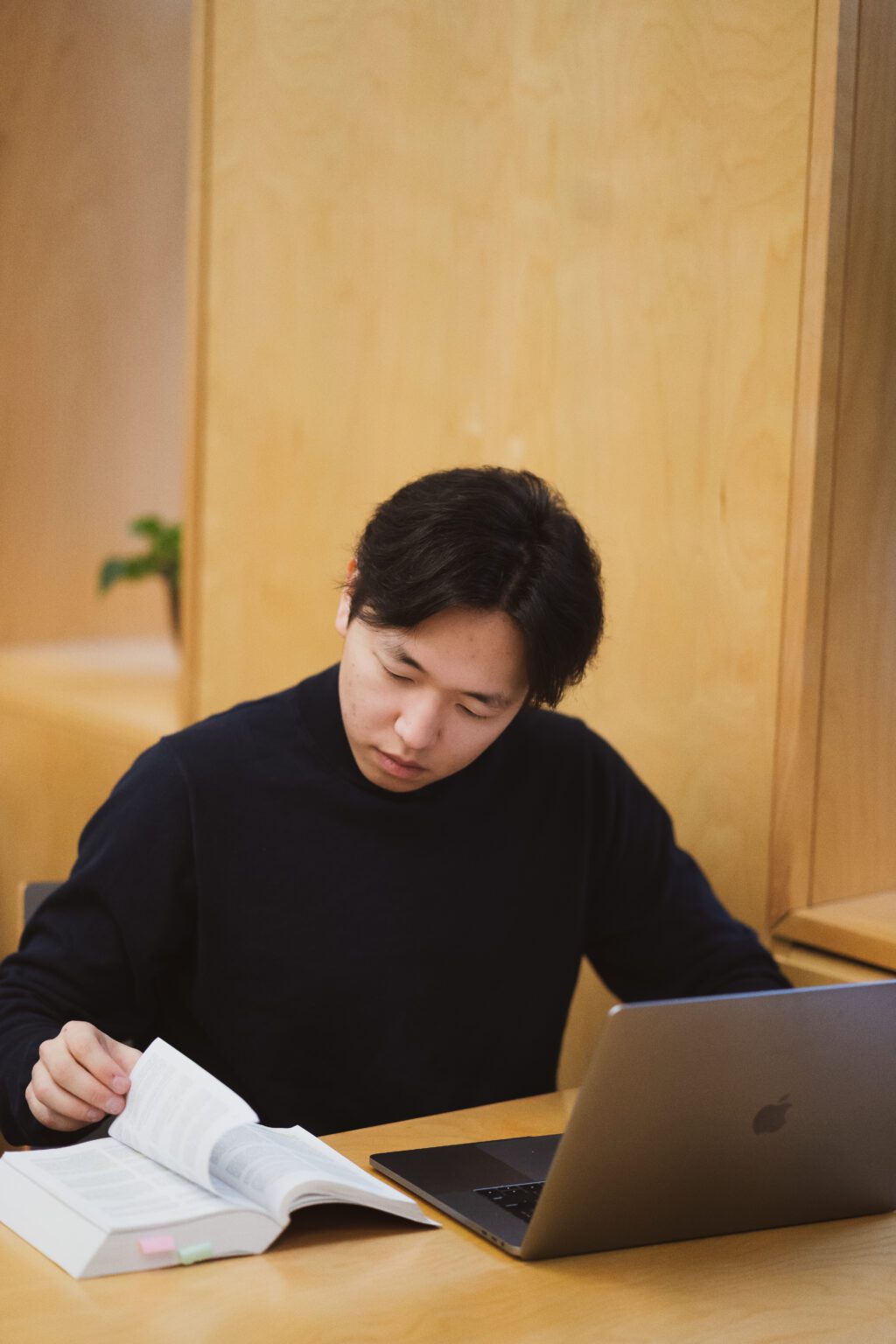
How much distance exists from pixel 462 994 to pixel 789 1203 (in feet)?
1.66

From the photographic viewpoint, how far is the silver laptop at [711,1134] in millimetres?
1050

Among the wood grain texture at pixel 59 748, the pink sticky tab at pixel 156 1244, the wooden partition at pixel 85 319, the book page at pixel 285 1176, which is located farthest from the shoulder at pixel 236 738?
the wooden partition at pixel 85 319

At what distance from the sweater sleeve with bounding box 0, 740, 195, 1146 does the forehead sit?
0.95 ft

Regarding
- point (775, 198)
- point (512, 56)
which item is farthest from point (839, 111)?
point (512, 56)

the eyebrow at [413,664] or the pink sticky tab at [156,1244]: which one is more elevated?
the eyebrow at [413,664]

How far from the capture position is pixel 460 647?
1.42 m

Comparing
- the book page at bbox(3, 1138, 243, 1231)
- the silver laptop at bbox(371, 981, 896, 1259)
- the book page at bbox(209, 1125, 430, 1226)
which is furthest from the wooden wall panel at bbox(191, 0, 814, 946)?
the book page at bbox(3, 1138, 243, 1231)

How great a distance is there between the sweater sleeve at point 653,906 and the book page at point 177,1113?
681mm

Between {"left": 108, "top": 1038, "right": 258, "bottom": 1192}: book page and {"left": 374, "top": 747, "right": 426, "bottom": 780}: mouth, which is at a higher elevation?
{"left": 374, "top": 747, "right": 426, "bottom": 780}: mouth

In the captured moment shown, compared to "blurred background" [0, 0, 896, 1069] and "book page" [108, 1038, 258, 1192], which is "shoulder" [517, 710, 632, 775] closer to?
"blurred background" [0, 0, 896, 1069]

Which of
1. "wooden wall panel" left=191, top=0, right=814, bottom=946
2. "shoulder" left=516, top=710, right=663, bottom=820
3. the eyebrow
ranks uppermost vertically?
"wooden wall panel" left=191, top=0, right=814, bottom=946

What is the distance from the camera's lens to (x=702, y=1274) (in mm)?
1127

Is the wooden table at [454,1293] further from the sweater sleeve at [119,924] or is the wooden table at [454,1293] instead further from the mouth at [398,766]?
the mouth at [398,766]

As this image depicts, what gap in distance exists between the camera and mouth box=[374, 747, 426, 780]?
4.98 ft
